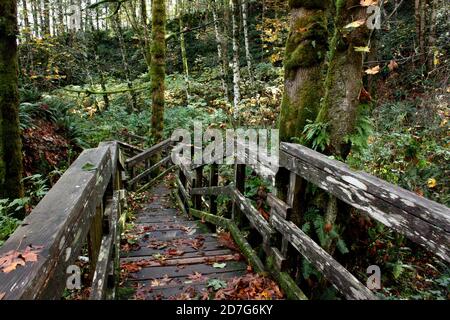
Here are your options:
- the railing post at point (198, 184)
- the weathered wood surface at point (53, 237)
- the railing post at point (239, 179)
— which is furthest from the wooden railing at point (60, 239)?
the railing post at point (198, 184)

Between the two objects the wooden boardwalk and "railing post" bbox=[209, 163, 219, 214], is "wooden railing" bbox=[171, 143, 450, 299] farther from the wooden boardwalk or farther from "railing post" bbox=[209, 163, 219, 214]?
"railing post" bbox=[209, 163, 219, 214]

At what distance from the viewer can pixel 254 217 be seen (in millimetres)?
4180

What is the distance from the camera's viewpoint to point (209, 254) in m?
4.70

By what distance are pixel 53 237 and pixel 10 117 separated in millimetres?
4918

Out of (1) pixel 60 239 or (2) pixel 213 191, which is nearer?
(1) pixel 60 239

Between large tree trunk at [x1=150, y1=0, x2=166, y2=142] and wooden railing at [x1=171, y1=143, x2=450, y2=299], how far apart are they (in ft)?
24.5

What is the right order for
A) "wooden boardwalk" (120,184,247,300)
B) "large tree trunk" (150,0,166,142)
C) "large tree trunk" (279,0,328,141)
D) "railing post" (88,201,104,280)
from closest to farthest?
"railing post" (88,201,104,280) → "wooden boardwalk" (120,184,247,300) → "large tree trunk" (279,0,328,141) → "large tree trunk" (150,0,166,142)

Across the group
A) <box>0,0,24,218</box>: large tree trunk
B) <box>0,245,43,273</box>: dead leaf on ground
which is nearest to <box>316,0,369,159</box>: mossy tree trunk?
<box>0,245,43,273</box>: dead leaf on ground

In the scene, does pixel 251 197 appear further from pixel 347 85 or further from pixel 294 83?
pixel 347 85

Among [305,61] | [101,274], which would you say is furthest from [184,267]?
[305,61]

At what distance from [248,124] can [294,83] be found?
7500 millimetres

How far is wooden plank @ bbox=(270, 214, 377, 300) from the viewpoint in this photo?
241 centimetres

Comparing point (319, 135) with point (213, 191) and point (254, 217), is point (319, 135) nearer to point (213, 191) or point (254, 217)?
point (254, 217)
